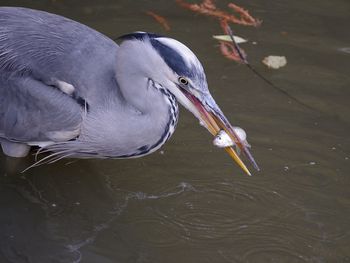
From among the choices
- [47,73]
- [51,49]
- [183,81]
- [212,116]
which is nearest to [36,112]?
[47,73]

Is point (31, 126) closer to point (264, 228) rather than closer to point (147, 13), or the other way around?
point (264, 228)

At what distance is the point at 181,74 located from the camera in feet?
12.4

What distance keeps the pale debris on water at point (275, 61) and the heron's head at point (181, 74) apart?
1.98 m

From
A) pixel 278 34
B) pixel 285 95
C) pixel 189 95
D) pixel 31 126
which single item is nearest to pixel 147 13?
pixel 278 34

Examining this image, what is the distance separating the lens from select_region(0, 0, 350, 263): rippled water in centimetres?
422

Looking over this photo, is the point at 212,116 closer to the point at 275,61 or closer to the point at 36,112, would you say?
the point at 36,112

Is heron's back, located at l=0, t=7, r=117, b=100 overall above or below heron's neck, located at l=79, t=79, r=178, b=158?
above

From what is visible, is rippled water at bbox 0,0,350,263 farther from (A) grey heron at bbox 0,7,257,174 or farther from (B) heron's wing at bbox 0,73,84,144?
(B) heron's wing at bbox 0,73,84,144

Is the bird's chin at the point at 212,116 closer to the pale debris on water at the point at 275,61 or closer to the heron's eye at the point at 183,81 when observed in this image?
the heron's eye at the point at 183,81

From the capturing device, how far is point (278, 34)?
6219mm

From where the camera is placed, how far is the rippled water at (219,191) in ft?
13.9

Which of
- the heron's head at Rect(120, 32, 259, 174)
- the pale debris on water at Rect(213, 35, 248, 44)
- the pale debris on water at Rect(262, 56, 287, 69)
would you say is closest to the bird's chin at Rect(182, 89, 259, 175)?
the heron's head at Rect(120, 32, 259, 174)

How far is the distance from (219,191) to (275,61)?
1588mm

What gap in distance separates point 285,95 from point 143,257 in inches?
77.0
